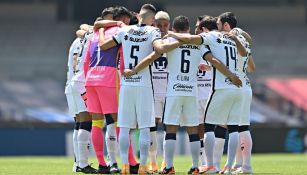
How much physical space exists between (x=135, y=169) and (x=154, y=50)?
1.88 meters

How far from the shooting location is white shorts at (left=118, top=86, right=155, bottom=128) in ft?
46.4

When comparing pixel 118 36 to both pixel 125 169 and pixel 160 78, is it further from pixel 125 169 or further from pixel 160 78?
pixel 160 78

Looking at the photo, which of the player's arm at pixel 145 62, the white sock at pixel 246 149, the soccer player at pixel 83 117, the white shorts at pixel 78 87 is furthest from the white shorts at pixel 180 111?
the white shorts at pixel 78 87

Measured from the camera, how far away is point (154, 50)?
1413 cm

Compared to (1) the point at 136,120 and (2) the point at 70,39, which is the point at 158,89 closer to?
(1) the point at 136,120

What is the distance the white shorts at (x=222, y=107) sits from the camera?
14.9 metres

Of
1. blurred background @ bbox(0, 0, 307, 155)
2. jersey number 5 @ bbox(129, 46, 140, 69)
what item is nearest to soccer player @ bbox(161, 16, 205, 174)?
jersey number 5 @ bbox(129, 46, 140, 69)

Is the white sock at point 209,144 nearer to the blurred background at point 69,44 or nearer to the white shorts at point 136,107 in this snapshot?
the white shorts at point 136,107

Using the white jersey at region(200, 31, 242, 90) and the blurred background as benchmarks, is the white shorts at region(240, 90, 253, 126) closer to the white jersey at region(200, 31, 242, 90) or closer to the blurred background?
the white jersey at region(200, 31, 242, 90)

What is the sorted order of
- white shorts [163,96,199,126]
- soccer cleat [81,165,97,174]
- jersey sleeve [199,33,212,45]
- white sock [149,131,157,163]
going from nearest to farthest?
white shorts [163,96,199,126] < jersey sleeve [199,33,212,45] < soccer cleat [81,165,97,174] < white sock [149,131,157,163]

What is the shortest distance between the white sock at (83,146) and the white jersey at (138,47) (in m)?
1.67

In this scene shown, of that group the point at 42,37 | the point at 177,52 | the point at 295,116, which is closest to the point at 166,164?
the point at 177,52

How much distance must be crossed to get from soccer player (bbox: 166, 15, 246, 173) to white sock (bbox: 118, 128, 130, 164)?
138cm

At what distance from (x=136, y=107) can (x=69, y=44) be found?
1119 inches
